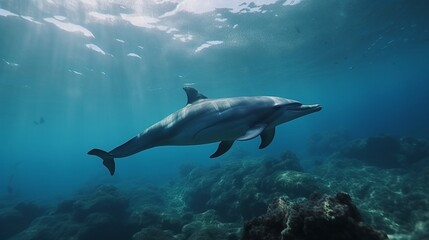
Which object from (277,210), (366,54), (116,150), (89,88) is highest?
(89,88)

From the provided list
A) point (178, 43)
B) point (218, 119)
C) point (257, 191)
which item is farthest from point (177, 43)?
point (218, 119)

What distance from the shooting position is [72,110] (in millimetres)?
49375

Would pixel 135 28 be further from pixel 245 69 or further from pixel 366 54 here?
pixel 366 54

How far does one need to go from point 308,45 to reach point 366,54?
1281 centimetres

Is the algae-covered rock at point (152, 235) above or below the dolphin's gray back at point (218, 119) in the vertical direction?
below

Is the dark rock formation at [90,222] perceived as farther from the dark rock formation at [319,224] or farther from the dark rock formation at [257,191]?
the dark rock formation at [319,224]

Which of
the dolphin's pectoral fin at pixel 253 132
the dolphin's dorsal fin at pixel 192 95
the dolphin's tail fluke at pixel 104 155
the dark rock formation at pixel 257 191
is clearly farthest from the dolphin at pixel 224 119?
the dark rock formation at pixel 257 191

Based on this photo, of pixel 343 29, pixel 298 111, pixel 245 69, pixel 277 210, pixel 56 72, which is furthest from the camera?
pixel 245 69

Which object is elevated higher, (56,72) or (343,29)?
(56,72)

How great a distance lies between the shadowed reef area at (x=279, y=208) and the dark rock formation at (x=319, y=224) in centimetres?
1

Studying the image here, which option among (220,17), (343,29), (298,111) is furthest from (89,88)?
(298,111)

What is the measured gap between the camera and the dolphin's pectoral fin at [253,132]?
5.40m

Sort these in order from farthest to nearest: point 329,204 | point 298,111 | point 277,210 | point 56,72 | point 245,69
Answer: point 245,69 < point 56,72 < point 298,111 < point 277,210 < point 329,204

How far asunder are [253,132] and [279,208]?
1560 mm
